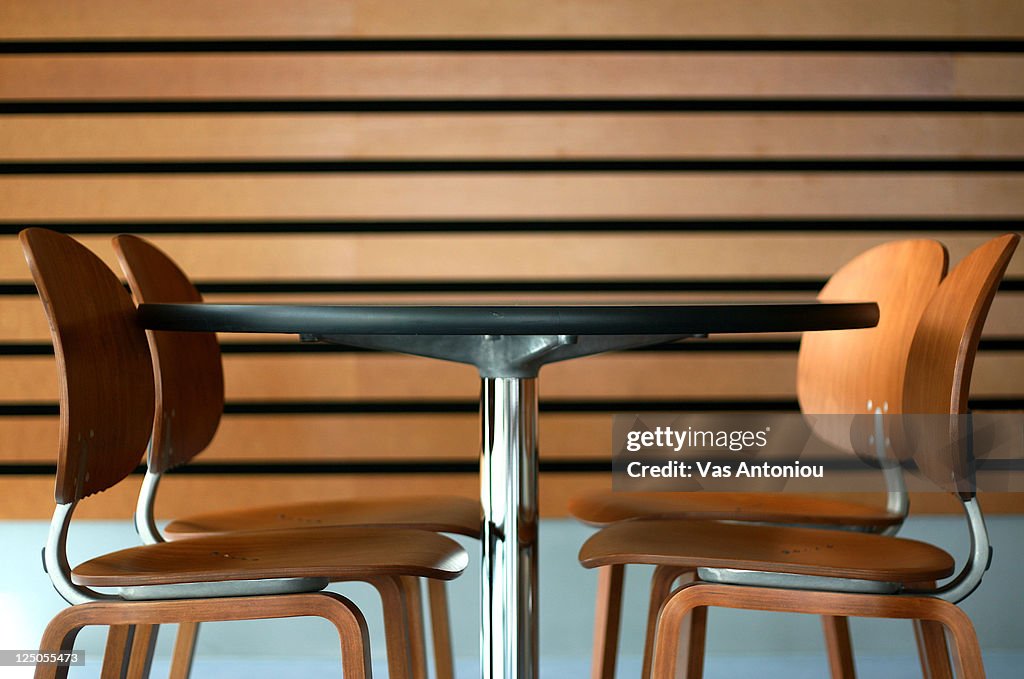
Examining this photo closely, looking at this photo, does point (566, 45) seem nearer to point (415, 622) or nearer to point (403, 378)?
point (403, 378)

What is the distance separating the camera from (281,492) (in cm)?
254

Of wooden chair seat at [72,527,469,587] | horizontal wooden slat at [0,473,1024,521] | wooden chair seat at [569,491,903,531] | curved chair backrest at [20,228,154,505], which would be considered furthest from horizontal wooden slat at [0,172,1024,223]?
wooden chair seat at [72,527,469,587]

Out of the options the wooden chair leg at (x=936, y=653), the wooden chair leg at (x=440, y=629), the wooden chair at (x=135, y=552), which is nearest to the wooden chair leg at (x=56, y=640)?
the wooden chair at (x=135, y=552)

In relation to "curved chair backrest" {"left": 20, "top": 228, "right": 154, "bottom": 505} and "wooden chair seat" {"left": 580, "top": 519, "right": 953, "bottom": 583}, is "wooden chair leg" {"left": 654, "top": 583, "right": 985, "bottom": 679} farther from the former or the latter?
"curved chair backrest" {"left": 20, "top": 228, "right": 154, "bottom": 505}

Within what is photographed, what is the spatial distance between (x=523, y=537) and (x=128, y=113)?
6.10ft

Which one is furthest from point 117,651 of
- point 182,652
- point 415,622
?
point 415,622

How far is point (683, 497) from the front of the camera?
172 cm

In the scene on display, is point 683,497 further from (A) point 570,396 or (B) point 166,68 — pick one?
(B) point 166,68

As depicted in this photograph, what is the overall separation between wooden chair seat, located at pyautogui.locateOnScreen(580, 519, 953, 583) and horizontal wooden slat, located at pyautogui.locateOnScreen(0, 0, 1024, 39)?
1.56 meters

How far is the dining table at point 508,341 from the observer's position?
102cm

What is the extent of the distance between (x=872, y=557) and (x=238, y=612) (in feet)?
2.51

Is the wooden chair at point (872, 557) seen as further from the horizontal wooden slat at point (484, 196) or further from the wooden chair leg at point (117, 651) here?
the horizontal wooden slat at point (484, 196)

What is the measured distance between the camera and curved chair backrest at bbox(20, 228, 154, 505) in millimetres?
1142

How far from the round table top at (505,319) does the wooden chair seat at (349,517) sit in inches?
21.2
